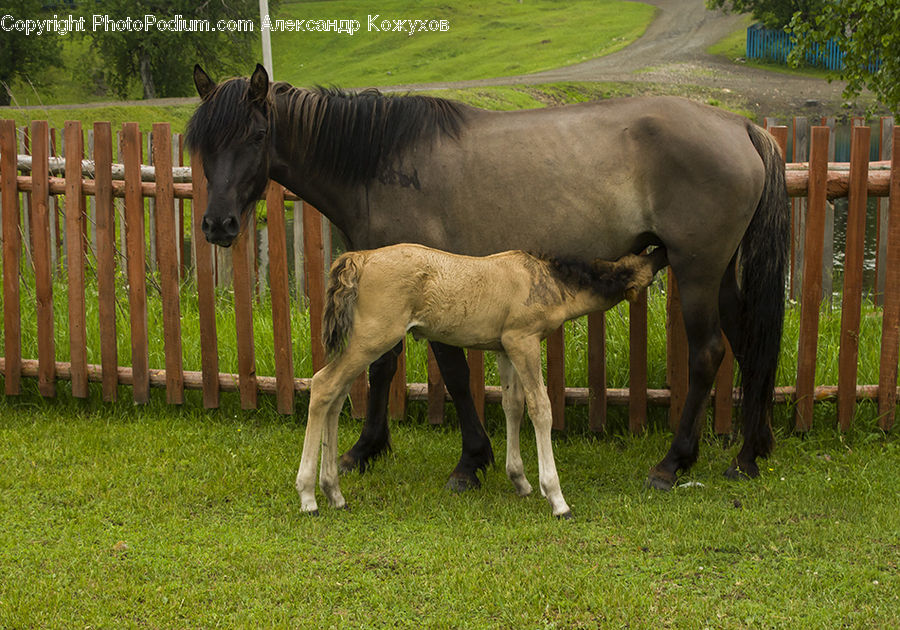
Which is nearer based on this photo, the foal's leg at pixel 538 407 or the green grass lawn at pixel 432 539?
the green grass lawn at pixel 432 539

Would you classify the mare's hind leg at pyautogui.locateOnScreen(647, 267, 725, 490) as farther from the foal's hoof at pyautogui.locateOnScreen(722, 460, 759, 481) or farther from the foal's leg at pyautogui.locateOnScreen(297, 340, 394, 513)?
the foal's leg at pyautogui.locateOnScreen(297, 340, 394, 513)

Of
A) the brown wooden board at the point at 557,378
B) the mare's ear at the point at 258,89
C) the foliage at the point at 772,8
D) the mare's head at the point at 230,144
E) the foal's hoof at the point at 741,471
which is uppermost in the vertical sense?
the foliage at the point at 772,8

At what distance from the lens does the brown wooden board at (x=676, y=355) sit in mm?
6484

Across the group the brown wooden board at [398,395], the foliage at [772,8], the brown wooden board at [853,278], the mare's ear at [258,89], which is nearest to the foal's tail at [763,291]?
the brown wooden board at [853,278]

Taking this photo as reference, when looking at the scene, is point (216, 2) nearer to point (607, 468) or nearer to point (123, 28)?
point (123, 28)

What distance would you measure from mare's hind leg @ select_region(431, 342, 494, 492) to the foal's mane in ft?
3.82

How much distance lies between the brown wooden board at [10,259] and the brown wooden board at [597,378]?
4.32 m

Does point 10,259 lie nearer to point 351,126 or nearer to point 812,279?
point 351,126

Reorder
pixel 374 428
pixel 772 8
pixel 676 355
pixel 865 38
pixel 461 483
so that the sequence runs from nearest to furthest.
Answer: pixel 461 483 < pixel 374 428 < pixel 676 355 < pixel 865 38 < pixel 772 8

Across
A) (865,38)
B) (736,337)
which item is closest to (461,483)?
(736,337)

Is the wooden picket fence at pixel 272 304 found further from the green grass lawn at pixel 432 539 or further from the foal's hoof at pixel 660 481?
the foal's hoof at pixel 660 481

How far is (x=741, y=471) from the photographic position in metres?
5.80

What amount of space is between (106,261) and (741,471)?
15.5 feet

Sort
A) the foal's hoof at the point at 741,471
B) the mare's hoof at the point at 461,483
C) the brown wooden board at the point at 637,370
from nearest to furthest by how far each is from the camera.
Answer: the mare's hoof at the point at 461,483
the foal's hoof at the point at 741,471
the brown wooden board at the point at 637,370
